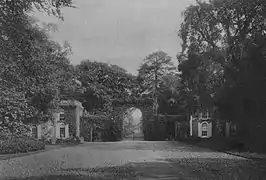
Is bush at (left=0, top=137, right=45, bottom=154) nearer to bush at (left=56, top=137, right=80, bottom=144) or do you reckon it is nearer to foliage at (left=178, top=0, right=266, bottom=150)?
foliage at (left=178, top=0, right=266, bottom=150)

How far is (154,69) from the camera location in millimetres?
71125

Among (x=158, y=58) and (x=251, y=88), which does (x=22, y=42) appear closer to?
(x=251, y=88)

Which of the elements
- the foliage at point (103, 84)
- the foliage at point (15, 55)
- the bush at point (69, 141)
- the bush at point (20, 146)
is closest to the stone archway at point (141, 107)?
the foliage at point (103, 84)

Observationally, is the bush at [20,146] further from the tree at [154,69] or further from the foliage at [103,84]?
the tree at [154,69]

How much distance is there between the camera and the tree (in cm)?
7094

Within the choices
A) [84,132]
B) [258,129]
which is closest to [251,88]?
[258,129]

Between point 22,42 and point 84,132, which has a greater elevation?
point 22,42

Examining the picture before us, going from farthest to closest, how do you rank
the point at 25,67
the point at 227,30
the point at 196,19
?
the point at 196,19, the point at 227,30, the point at 25,67

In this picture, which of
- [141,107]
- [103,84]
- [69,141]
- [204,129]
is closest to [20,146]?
[69,141]

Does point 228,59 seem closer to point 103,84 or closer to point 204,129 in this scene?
point 204,129

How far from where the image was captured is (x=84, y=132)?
56188 mm

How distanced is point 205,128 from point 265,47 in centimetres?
4882

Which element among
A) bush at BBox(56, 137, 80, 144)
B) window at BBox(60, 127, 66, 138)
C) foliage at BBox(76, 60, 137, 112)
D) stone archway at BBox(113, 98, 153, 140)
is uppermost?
foliage at BBox(76, 60, 137, 112)

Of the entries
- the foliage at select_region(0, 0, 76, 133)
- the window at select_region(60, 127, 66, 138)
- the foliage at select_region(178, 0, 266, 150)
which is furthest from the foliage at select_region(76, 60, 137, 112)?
the foliage at select_region(0, 0, 76, 133)
